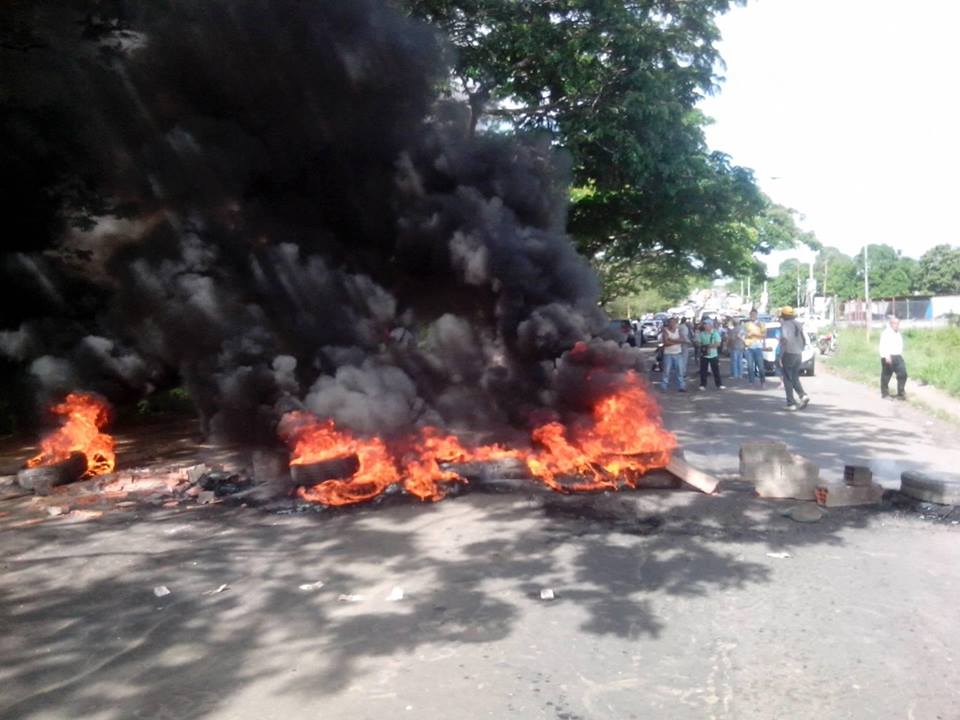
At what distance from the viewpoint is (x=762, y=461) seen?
24.1 ft

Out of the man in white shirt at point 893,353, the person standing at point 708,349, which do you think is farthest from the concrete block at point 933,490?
the person standing at point 708,349

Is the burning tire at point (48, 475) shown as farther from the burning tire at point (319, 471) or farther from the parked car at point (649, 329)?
the parked car at point (649, 329)

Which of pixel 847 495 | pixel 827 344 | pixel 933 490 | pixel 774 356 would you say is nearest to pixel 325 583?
pixel 847 495

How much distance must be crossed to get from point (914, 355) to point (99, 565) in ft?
74.6

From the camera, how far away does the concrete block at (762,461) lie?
285 inches

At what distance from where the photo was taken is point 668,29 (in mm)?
13375

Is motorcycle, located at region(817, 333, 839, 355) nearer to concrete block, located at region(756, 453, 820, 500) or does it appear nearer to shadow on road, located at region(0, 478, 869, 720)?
concrete block, located at region(756, 453, 820, 500)

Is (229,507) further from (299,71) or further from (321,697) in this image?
(299,71)

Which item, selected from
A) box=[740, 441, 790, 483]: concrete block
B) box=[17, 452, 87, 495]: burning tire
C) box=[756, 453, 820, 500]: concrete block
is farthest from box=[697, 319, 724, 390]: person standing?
box=[17, 452, 87, 495]: burning tire

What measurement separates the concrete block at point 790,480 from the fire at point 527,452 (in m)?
0.90

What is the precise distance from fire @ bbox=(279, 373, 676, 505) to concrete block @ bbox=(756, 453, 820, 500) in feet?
2.95

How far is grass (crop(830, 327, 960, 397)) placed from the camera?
17.3 metres

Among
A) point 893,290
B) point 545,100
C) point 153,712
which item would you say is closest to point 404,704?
point 153,712

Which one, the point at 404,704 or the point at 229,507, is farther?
the point at 229,507
